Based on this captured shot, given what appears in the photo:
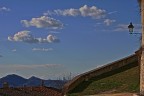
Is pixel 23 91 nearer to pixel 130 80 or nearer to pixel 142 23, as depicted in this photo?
pixel 130 80

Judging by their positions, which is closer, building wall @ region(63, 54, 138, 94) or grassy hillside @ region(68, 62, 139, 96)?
grassy hillside @ region(68, 62, 139, 96)

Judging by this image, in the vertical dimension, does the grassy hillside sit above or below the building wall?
below

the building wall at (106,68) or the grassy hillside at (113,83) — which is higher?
the building wall at (106,68)

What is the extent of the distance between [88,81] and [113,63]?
2.27 meters

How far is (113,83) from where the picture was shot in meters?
26.7

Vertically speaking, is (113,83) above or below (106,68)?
below

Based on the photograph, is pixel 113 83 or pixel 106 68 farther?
pixel 106 68

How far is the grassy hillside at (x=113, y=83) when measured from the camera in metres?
24.7

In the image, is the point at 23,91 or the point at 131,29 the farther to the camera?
the point at 23,91

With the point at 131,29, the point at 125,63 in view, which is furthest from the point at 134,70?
the point at 131,29

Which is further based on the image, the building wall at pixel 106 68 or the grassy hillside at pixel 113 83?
the building wall at pixel 106 68

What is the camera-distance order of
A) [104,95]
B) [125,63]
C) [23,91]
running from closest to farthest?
[104,95]
[23,91]
[125,63]

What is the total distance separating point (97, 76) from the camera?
1166 inches

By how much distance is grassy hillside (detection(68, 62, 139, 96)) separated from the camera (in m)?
24.7
